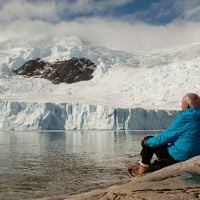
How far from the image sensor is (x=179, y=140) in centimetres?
488

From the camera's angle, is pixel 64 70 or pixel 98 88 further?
pixel 64 70

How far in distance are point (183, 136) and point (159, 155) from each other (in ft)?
1.86

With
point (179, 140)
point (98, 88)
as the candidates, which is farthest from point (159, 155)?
point (98, 88)

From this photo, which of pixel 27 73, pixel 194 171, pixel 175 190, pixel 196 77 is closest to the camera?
pixel 175 190

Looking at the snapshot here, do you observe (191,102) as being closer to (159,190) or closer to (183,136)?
(183,136)

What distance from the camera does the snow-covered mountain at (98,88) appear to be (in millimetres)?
48969

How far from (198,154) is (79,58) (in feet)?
250

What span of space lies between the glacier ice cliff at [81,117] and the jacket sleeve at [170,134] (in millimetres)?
43098

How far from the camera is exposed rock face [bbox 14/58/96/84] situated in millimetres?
79125

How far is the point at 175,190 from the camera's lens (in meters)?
3.53

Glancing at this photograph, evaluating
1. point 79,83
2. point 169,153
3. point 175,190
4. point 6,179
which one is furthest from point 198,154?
point 79,83

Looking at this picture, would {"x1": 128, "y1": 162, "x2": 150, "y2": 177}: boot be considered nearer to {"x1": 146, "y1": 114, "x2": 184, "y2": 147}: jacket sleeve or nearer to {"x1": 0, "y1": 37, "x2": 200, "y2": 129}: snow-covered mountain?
{"x1": 146, "y1": 114, "x2": 184, "y2": 147}: jacket sleeve

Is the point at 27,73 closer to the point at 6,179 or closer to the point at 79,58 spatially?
the point at 79,58

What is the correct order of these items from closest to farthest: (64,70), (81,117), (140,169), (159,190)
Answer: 1. (159,190)
2. (140,169)
3. (81,117)
4. (64,70)
